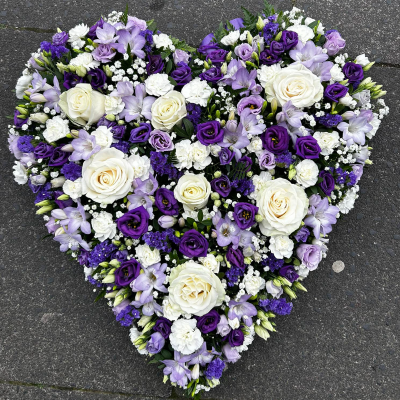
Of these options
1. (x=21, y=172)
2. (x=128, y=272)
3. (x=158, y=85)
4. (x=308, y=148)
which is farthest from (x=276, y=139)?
(x=21, y=172)

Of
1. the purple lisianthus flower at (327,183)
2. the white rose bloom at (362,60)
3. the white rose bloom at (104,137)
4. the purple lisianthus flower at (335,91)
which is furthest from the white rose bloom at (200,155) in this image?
the white rose bloom at (362,60)

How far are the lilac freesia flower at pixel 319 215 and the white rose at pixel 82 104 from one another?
1.45 metres

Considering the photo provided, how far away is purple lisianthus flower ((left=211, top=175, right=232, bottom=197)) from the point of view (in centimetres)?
216

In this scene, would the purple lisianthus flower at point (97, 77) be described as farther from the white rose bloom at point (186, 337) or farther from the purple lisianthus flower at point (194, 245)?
the white rose bloom at point (186, 337)

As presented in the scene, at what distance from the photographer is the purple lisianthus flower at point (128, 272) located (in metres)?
2.13

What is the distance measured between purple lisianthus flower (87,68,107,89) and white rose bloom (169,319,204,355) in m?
1.57

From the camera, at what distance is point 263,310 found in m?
2.39

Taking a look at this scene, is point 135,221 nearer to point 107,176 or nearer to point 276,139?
point 107,176

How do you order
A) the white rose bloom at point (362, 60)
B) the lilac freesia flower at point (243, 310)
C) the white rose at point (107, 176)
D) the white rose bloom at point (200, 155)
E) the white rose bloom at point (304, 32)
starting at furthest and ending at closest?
the white rose bloom at point (362, 60), the white rose bloom at point (304, 32), the lilac freesia flower at point (243, 310), the white rose bloom at point (200, 155), the white rose at point (107, 176)

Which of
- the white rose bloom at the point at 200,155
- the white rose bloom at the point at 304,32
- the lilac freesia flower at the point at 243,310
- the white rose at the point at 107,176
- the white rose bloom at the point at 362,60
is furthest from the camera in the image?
the white rose bloom at the point at 362,60

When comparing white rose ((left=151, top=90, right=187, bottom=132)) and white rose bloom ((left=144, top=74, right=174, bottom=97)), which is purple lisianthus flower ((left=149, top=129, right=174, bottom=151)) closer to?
white rose ((left=151, top=90, right=187, bottom=132))

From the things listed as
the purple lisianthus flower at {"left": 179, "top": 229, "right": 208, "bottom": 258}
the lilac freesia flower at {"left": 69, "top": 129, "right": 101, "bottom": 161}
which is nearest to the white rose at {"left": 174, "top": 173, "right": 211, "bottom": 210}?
the purple lisianthus flower at {"left": 179, "top": 229, "right": 208, "bottom": 258}

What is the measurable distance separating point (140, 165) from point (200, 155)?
1.20 ft

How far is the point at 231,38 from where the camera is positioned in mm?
2436
